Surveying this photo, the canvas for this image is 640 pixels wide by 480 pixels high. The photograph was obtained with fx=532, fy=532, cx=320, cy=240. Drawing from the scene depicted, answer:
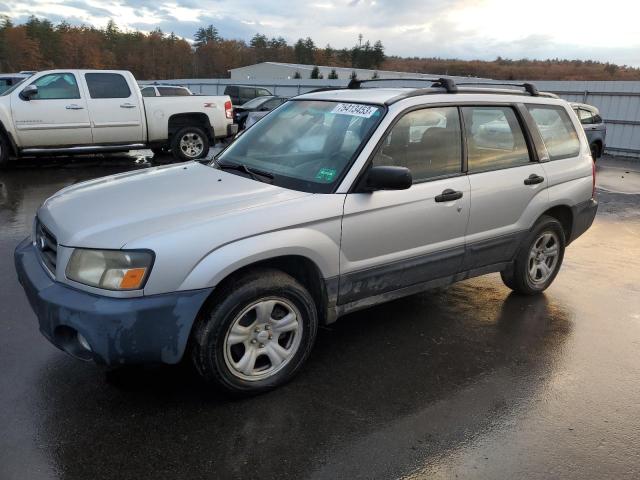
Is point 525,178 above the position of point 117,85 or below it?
below

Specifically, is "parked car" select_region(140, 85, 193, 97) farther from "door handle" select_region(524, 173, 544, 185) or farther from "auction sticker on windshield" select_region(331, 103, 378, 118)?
"door handle" select_region(524, 173, 544, 185)

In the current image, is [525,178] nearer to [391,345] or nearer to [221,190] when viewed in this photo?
[391,345]

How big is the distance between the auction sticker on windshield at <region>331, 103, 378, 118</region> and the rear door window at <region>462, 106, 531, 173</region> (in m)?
0.86

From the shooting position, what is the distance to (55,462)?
2598 millimetres

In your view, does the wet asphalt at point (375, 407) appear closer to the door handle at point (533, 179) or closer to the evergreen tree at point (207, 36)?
the door handle at point (533, 179)

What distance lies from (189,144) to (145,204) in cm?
933

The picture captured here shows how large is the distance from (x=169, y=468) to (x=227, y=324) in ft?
2.54

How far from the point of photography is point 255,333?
10.3 ft

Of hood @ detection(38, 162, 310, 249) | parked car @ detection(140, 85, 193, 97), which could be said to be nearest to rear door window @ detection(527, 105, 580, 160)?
hood @ detection(38, 162, 310, 249)

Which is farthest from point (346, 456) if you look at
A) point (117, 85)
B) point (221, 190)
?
point (117, 85)

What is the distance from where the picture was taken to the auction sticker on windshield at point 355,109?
148 inches

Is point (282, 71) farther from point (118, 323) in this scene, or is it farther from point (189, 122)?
point (118, 323)

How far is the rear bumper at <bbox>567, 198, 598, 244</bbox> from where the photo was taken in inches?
198

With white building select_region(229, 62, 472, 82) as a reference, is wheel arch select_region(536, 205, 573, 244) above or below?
below
